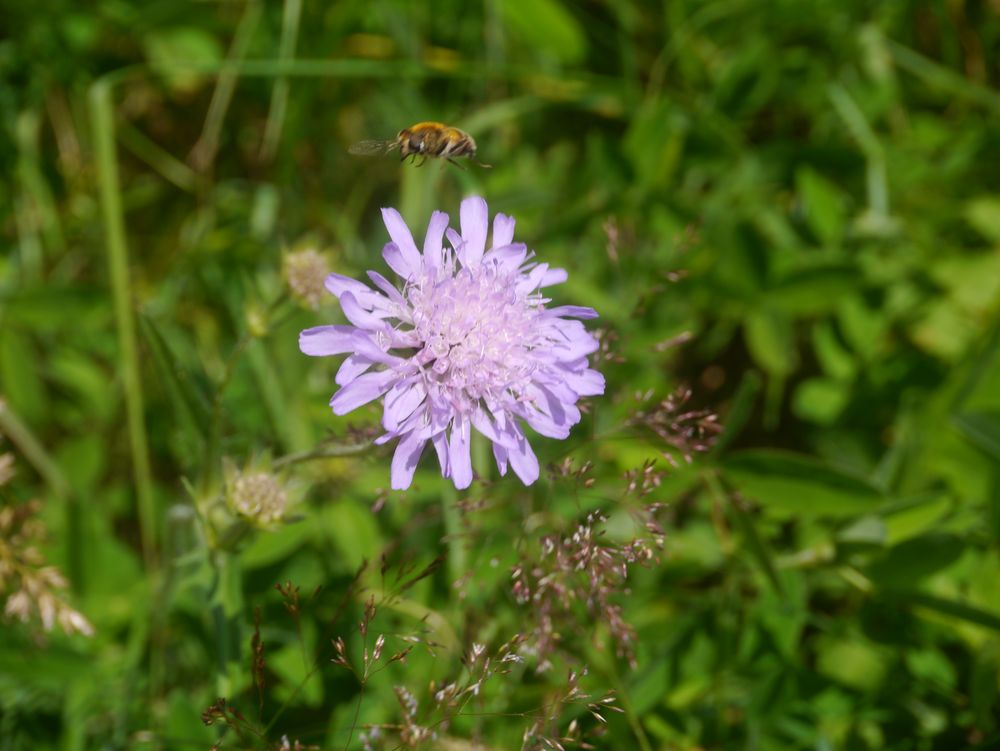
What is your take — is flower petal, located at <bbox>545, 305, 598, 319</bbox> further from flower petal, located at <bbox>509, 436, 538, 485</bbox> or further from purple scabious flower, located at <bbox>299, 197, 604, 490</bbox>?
flower petal, located at <bbox>509, 436, 538, 485</bbox>

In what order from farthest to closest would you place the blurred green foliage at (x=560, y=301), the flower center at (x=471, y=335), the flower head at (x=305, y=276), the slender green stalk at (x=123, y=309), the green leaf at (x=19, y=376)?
the green leaf at (x=19, y=376), the slender green stalk at (x=123, y=309), the blurred green foliage at (x=560, y=301), the flower head at (x=305, y=276), the flower center at (x=471, y=335)

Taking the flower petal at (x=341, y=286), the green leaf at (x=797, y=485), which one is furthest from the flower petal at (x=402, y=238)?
the green leaf at (x=797, y=485)

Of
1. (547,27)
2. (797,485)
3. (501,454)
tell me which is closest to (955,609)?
(797,485)

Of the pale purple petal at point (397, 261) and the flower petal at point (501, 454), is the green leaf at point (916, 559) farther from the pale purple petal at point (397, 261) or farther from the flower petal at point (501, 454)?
the pale purple petal at point (397, 261)

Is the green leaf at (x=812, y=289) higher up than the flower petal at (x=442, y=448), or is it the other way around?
the green leaf at (x=812, y=289)

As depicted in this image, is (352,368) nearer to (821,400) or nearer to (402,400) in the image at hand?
(402,400)

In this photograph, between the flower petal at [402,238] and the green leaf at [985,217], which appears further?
the green leaf at [985,217]
